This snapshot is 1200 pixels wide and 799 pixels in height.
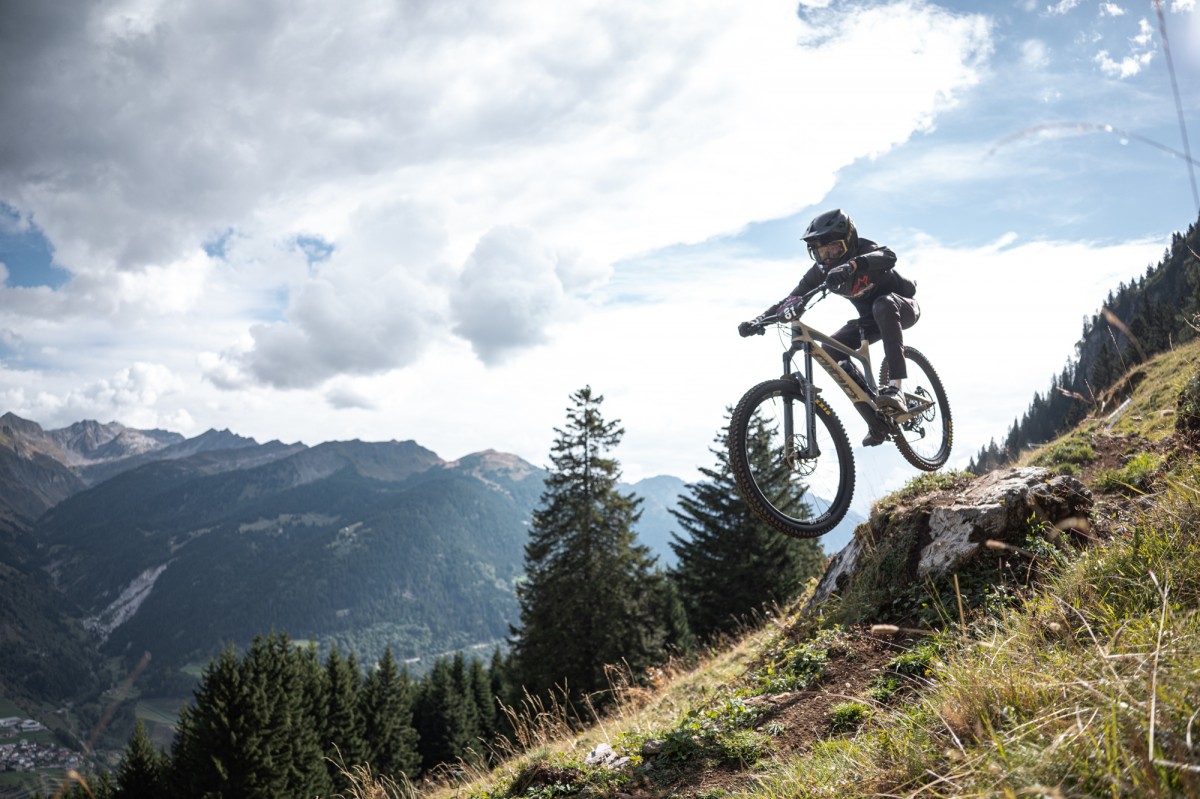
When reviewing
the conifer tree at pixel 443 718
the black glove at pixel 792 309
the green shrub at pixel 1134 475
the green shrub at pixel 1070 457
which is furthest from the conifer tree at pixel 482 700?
the black glove at pixel 792 309

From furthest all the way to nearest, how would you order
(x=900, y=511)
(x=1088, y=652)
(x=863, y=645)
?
(x=900, y=511)
(x=863, y=645)
(x=1088, y=652)

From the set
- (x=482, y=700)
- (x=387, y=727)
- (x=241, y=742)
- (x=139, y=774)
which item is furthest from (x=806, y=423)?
(x=482, y=700)

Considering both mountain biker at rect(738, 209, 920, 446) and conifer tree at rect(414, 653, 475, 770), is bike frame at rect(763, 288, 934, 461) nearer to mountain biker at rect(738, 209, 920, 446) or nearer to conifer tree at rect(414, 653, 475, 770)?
mountain biker at rect(738, 209, 920, 446)

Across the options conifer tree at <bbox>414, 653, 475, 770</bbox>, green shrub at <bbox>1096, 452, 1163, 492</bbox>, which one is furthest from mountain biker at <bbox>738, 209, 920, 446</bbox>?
conifer tree at <bbox>414, 653, 475, 770</bbox>

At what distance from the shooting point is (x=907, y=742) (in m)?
3.19

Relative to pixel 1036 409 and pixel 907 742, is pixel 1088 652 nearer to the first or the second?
pixel 907 742

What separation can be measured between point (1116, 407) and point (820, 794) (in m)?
14.7

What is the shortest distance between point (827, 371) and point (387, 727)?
46390 mm

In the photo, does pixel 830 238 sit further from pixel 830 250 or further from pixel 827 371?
pixel 827 371

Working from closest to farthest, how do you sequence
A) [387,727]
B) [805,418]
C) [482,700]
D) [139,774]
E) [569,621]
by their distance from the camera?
[805,418], [569,621], [139,774], [387,727], [482,700]

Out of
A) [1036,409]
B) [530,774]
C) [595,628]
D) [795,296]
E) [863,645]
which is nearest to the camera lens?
[530,774]

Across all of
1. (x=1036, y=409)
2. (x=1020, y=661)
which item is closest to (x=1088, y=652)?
(x=1020, y=661)

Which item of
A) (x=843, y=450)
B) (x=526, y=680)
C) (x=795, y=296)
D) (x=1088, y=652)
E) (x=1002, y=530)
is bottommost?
(x=526, y=680)

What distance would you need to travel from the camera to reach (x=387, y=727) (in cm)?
4347
